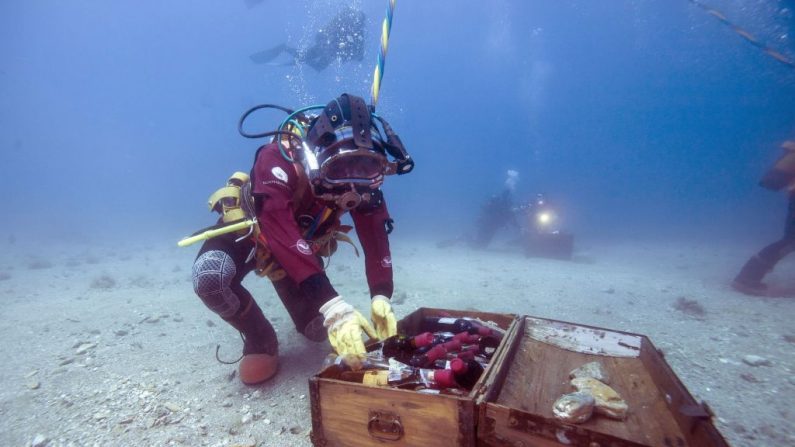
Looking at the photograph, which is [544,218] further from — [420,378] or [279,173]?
[420,378]

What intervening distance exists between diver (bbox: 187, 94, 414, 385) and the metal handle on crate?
0.66m

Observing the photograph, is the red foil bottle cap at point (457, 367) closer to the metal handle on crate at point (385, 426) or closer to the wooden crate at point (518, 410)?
the wooden crate at point (518, 410)

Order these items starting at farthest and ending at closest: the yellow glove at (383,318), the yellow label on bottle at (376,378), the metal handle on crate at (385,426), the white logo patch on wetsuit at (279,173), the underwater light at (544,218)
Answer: the underwater light at (544,218), the yellow glove at (383,318), the white logo patch on wetsuit at (279,173), the yellow label on bottle at (376,378), the metal handle on crate at (385,426)

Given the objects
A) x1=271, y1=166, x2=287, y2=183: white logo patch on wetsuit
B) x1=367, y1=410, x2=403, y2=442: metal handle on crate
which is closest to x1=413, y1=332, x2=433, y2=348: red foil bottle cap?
x1=367, y1=410, x2=403, y2=442: metal handle on crate

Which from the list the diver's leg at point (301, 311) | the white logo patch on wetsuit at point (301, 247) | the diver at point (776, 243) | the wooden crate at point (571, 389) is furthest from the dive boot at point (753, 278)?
the white logo patch on wetsuit at point (301, 247)

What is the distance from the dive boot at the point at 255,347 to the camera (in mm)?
3443

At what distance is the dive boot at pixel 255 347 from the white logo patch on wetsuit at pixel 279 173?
1.64 metres

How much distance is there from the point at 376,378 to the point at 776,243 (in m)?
10.0

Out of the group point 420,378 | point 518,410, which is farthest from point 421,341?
point 518,410

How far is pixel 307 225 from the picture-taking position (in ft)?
12.0

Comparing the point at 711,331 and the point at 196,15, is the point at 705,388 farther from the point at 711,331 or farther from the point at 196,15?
the point at 196,15

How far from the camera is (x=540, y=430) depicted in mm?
1624

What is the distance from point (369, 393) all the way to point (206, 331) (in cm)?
429

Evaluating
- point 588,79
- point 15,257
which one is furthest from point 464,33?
point 15,257
